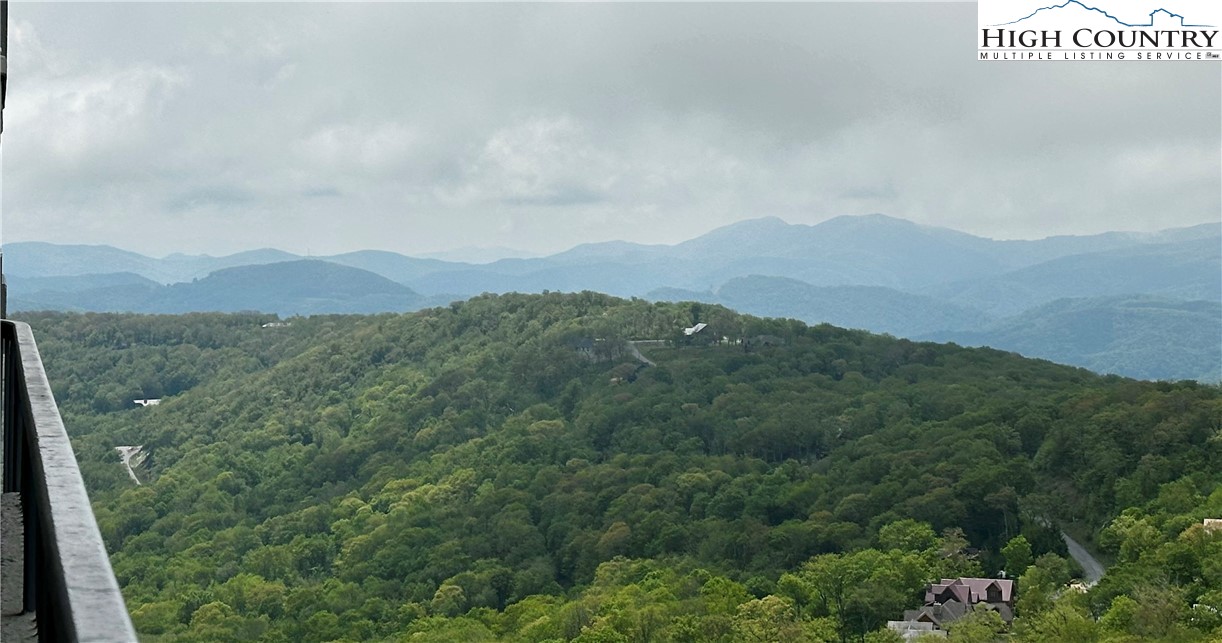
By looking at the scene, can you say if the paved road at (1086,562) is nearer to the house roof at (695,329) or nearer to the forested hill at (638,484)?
the forested hill at (638,484)

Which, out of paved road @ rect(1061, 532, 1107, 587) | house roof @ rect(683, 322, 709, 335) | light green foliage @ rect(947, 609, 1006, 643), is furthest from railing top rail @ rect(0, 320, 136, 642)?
house roof @ rect(683, 322, 709, 335)

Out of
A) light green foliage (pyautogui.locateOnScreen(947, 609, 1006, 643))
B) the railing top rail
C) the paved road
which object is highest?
the railing top rail

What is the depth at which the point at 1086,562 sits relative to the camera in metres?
20.9

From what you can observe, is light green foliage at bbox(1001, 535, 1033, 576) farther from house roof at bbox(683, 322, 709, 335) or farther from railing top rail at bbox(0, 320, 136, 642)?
house roof at bbox(683, 322, 709, 335)

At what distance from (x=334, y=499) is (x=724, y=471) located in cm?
1203

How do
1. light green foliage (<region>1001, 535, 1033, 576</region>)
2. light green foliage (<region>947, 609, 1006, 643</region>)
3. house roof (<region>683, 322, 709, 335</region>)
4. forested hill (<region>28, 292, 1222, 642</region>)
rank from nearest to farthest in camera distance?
1. light green foliage (<region>947, 609, 1006, 643</region>)
2. forested hill (<region>28, 292, 1222, 642</region>)
3. light green foliage (<region>1001, 535, 1033, 576</region>)
4. house roof (<region>683, 322, 709, 335</region>)

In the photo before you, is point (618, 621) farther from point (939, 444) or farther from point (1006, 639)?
point (939, 444)

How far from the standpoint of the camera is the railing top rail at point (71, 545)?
64 cm

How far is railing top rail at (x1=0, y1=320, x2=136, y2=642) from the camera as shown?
2.09 feet

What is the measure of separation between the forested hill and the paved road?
467 mm

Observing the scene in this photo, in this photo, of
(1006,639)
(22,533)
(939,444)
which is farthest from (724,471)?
(22,533)

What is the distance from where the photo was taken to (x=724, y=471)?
29922 millimetres

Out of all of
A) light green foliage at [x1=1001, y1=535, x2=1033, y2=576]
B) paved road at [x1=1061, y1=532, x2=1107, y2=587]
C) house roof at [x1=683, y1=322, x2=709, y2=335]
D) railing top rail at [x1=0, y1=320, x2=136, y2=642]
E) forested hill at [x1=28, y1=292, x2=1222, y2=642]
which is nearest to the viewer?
railing top rail at [x1=0, y1=320, x2=136, y2=642]

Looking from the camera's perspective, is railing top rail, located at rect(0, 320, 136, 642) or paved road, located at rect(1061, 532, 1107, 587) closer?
railing top rail, located at rect(0, 320, 136, 642)
